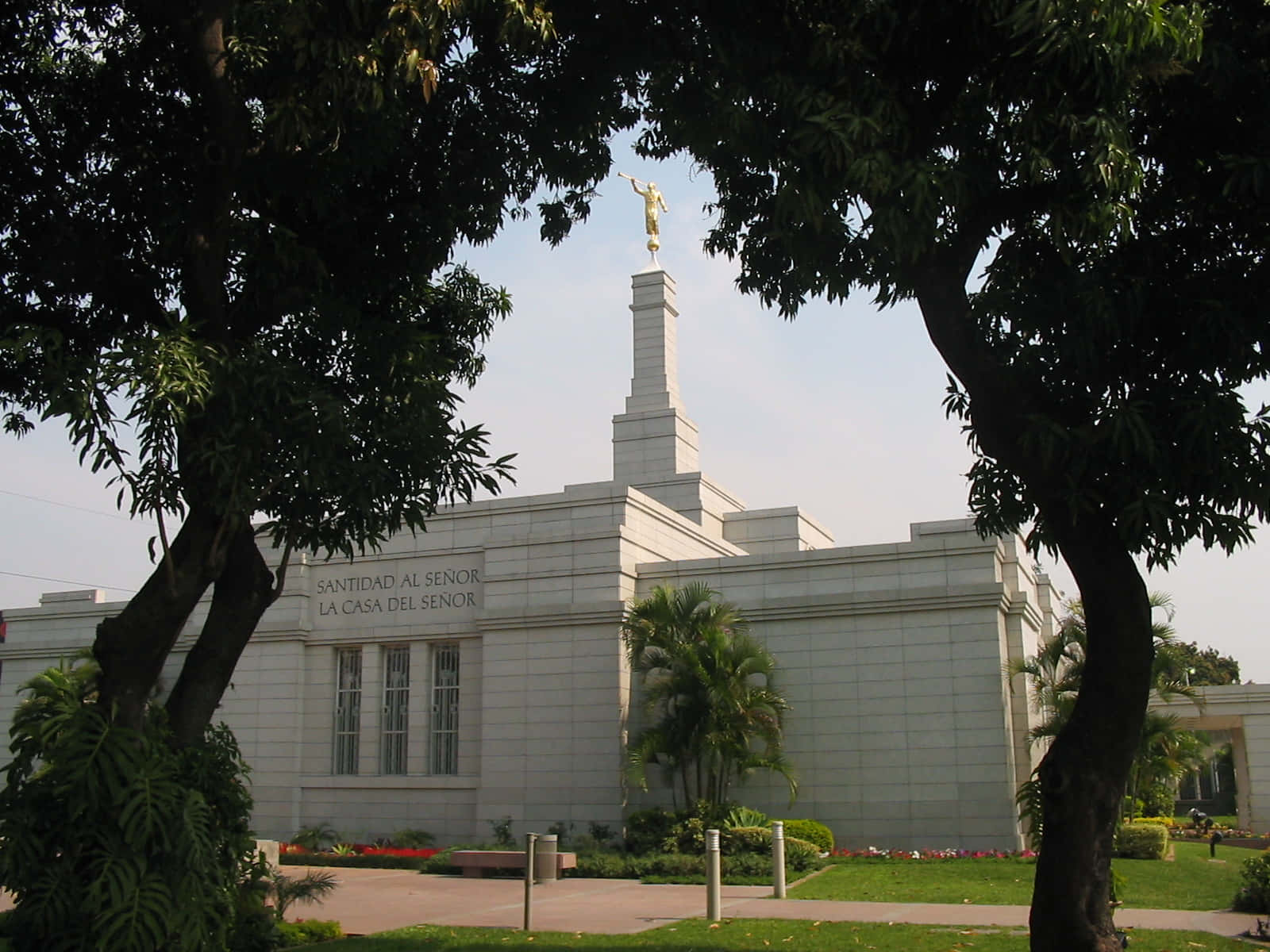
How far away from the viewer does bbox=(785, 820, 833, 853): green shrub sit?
20.8 metres

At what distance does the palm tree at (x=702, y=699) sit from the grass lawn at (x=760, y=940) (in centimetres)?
764

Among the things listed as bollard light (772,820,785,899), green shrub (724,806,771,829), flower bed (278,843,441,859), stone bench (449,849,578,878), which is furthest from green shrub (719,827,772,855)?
flower bed (278,843,441,859)

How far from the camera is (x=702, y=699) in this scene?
21328 mm

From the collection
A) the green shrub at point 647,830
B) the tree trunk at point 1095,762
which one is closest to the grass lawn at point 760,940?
the tree trunk at point 1095,762

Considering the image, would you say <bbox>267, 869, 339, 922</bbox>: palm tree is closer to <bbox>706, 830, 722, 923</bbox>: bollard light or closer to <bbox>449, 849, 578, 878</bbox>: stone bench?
<bbox>706, 830, 722, 923</bbox>: bollard light

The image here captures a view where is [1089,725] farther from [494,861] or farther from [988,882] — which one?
[494,861]

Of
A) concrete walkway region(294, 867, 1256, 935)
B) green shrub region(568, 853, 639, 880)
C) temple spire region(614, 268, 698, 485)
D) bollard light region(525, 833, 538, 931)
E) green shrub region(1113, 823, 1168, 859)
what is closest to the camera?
bollard light region(525, 833, 538, 931)

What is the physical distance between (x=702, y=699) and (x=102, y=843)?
43.3 feet

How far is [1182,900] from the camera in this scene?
15.2 m

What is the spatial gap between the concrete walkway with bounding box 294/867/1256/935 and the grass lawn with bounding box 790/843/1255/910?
0.61 meters

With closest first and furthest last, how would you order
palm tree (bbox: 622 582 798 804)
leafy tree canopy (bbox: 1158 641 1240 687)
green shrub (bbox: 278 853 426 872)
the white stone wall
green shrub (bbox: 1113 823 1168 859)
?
green shrub (bbox: 1113 823 1168 859) < palm tree (bbox: 622 582 798 804) < the white stone wall < green shrub (bbox: 278 853 426 872) < leafy tree canopy (bbox: 1158 641 1240 687)

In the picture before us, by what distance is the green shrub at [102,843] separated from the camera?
901 cm

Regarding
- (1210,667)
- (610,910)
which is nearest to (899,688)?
(610,910)

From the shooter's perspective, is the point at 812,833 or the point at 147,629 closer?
the point at 147,629
